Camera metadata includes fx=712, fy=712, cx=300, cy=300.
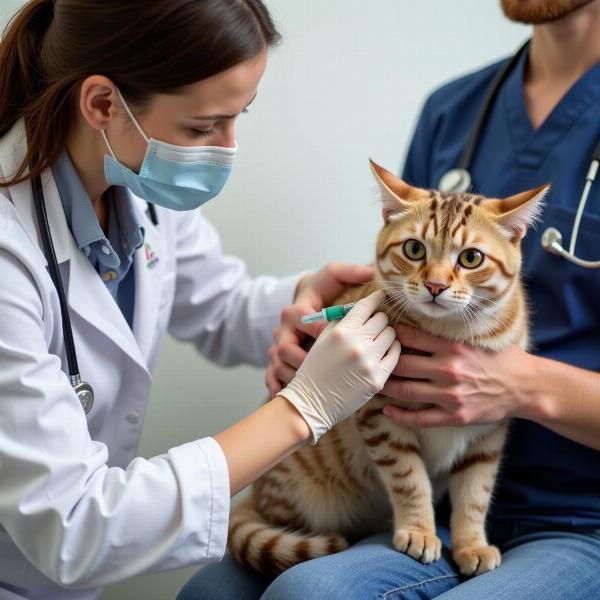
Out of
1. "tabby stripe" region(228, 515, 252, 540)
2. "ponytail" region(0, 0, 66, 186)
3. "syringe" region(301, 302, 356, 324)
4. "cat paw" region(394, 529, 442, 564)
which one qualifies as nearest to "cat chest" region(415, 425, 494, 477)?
"cat paw" region(394, 529, 442, 564)

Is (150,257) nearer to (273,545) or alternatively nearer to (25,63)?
(25,63)

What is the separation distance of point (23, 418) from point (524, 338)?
33.6 inches

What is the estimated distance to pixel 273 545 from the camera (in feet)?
4.26

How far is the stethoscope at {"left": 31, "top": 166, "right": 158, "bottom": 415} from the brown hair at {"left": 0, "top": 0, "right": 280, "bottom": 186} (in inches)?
1.7

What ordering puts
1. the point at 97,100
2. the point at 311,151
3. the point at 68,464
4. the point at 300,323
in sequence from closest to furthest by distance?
the point at 68,464, the point at 97,100, the point at 300,323, the point at 311,151

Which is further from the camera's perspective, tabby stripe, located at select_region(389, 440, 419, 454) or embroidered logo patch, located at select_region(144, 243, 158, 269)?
embroidered logo patch, located at select_region(144, 243, 158, 269)

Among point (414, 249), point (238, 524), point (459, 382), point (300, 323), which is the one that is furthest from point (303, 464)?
point (414, 249)

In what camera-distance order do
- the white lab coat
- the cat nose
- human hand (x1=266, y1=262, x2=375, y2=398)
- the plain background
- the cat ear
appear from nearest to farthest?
1. the white lab coat
2. the cat nose
3. the cat ear
4. human hand (x1=266, y1=262, x2=375, y2=398)
5. the plain background

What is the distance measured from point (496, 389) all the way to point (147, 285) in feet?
2.23

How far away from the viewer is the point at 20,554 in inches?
46.9

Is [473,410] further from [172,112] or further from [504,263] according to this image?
[172,112]

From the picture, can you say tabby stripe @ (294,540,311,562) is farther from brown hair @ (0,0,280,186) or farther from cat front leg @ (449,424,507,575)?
brown hair @ (0,0,280,186)

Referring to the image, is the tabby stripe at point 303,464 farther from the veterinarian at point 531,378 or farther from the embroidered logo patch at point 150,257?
the embroidered logo patch at point 150,257

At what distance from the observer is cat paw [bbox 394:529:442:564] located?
3.92ft
